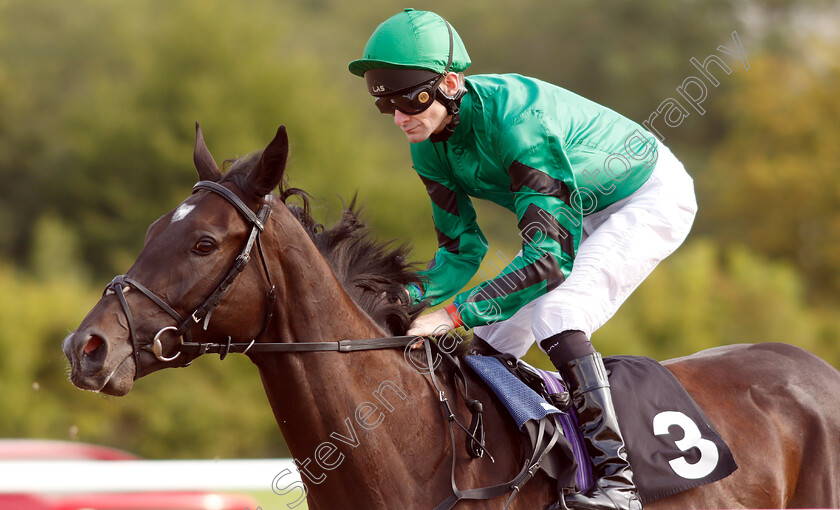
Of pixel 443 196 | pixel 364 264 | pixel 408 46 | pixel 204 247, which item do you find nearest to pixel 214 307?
pixel 204 247

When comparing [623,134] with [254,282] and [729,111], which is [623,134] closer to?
[254,282]

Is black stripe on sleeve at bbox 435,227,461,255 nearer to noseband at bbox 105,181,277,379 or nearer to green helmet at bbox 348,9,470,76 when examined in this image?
green helmet at bbox 348,9,470,76

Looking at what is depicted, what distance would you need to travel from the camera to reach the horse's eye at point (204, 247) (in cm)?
240

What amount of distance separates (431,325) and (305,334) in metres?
0.47

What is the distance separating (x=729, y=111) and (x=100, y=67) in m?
16.0

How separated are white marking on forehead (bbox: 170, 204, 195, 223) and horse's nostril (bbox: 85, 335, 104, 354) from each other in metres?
0.38

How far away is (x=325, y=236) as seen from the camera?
112 inches

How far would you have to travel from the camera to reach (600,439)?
2.75 m

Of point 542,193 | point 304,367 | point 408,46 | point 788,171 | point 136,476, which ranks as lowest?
point 136,476

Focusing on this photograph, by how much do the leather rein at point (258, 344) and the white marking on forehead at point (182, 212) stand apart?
0.27 feet

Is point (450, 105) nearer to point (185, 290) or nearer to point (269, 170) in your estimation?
point (269, 170)

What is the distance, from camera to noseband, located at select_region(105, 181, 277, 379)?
2348mm

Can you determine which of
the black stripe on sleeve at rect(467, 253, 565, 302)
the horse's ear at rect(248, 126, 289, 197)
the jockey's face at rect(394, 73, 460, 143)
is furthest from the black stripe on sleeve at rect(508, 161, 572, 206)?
the horse's ear at rect(248, 126, 289, 197)

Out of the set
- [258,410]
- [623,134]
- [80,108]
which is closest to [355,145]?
[80,108]
